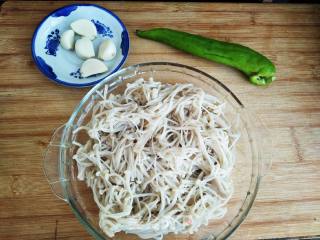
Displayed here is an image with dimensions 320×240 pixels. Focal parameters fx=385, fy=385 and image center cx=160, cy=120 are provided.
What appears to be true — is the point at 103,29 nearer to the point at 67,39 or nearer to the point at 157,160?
the point at 67,39

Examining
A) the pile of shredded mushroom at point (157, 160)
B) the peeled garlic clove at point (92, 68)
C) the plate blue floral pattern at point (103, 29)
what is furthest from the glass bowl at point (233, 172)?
the plate blue floral pattern at point (103, 29)

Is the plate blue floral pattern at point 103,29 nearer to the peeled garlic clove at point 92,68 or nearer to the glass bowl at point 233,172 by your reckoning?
the peeled garlic clove at point 92,68

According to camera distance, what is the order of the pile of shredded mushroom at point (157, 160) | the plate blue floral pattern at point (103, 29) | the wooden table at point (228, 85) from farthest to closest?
1. the plate blue floral pattern at point (103, 29)
2. the wooden table at point (228, 85)
3. the pile of shredded mushroom at point (157, 160)

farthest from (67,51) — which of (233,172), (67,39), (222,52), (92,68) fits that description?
(233,172)

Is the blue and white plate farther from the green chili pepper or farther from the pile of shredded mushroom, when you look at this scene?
the pile of shredded mushroom

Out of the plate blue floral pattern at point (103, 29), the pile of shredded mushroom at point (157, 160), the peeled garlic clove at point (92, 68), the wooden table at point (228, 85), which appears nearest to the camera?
the pile of shredded mushroom at point (157, 160)

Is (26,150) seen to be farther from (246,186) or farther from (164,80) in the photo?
(246,186)
